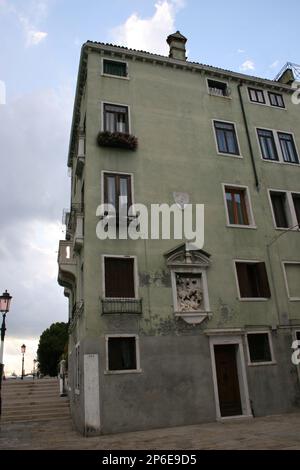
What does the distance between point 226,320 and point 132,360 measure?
446 centimetres

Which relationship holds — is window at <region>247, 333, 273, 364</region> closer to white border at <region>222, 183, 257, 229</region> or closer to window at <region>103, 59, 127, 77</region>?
white border at <region>222, 183, 257, 229</region>

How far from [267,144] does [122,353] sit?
14.0 metres

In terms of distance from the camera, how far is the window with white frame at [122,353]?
1423cm

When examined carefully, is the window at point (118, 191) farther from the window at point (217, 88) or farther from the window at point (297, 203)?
the window at point (297, 203)

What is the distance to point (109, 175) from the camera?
17031 millimetres

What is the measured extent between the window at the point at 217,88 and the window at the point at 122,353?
578 inches

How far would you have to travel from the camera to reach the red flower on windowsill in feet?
56.5

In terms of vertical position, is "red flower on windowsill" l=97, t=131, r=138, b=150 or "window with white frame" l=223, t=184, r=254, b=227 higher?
"red flower on windowsill" l=97, t=131, r=138, b=150

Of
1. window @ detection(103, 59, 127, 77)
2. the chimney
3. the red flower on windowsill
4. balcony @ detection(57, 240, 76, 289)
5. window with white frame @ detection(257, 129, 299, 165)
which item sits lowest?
balcony @ detection(57, 240, 76, 289)

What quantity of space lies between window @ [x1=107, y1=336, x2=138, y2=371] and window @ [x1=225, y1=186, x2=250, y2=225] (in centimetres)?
775

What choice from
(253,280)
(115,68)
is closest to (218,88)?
(115,68)

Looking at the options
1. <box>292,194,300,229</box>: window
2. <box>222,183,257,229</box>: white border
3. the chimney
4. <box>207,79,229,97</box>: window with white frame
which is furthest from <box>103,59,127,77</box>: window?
<box>292,194,300,229</box>: window
